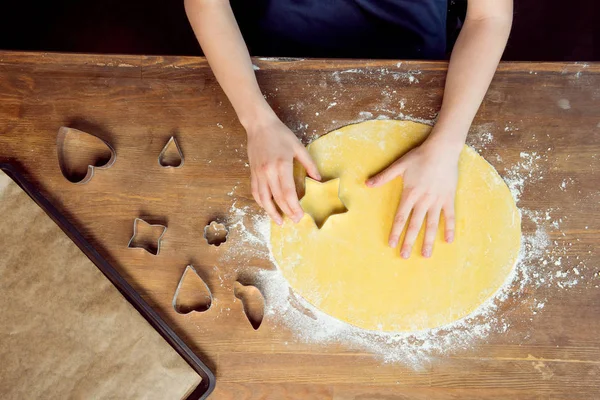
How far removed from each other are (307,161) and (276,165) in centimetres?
Answer: 5

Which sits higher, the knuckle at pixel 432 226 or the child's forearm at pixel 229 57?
the child's forearm at pixel 229 57

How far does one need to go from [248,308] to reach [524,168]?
1.66 feet

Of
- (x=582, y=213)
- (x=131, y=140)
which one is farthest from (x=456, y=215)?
(x=131, y=140)

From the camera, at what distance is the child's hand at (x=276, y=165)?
0.74 meters

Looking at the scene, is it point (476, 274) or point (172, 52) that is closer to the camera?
point (476, 274)

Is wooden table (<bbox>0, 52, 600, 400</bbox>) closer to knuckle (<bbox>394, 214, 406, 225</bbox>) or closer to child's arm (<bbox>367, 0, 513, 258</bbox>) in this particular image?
child's arm (<bbox>367, 0, 513, 258</bbox>)

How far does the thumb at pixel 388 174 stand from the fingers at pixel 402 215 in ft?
0.11

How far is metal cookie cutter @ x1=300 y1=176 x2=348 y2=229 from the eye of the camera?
2.50 ft

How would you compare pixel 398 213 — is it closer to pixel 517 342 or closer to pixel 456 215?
pixel 456 215

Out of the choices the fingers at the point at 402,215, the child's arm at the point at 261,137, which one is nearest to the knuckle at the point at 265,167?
the child's arm at the point at 261,137

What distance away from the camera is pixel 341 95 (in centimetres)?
80

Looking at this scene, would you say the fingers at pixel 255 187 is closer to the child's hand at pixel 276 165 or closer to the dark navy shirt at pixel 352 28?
the child's hand at pixel 276 165

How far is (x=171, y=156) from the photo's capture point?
789 mm

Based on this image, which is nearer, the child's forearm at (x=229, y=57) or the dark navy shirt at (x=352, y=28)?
the child's forearm at (x=229, y=57)
